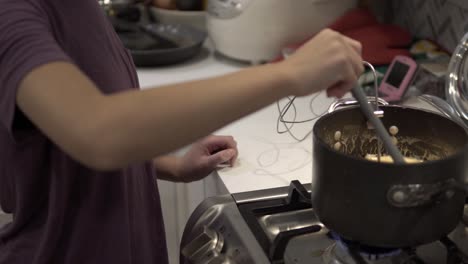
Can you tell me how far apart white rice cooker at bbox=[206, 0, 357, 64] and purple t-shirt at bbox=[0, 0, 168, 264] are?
0.62 m

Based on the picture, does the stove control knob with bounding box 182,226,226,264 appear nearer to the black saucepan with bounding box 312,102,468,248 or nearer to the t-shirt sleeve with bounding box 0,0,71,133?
the black saucepan with bounding box 312,102,468,248

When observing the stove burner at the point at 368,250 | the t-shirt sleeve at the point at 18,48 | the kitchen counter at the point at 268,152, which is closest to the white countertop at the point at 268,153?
the kitchen counter at the point at 268,152

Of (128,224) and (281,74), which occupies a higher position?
(281,74)

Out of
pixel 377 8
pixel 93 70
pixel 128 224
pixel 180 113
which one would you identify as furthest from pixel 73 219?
pixel 377 8

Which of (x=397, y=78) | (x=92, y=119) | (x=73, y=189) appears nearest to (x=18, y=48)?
(x=92, y=119)

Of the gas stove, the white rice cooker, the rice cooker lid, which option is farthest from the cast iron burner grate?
the white rice cooker

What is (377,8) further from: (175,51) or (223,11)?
(175,51)

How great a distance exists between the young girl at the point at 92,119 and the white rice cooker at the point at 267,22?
2.02 feet

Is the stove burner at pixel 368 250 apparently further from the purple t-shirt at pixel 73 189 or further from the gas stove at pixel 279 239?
the purple t-shirt at pixel 73 189

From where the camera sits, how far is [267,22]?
1.33m

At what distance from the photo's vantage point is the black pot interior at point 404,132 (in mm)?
689

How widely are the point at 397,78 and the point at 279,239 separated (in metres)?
0.59

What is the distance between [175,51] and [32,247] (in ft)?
2.52

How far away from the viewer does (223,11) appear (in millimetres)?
1377
